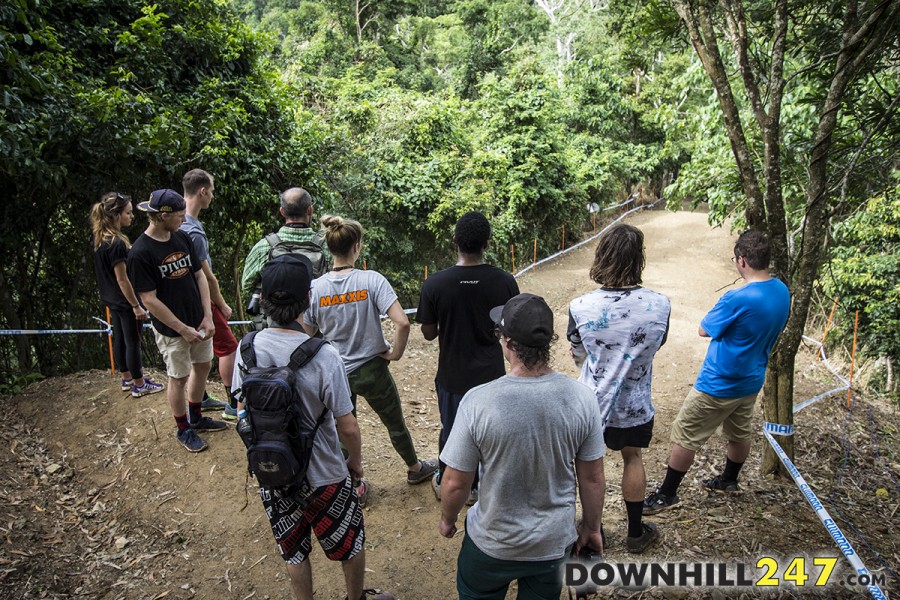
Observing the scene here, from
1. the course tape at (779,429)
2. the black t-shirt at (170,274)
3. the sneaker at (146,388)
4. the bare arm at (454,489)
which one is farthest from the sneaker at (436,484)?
the sneaker at (146,388)

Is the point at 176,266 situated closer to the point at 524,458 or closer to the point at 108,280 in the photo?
the point at 108,280

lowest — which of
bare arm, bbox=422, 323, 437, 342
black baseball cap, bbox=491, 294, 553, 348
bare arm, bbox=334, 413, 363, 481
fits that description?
bare arm, bbox=334, 413, 363, 481

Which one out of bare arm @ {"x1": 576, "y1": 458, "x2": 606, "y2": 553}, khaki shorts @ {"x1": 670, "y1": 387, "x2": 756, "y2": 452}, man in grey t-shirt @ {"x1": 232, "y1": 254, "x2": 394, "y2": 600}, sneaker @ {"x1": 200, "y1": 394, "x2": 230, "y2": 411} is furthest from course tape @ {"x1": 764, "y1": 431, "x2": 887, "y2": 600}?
sneaker @ {"x1": 200, "y1": 394, "x2": 230, "y2": 411}

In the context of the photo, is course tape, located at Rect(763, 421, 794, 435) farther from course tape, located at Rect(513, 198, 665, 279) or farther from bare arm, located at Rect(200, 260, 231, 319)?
course tape, located at Rect(513, 198, 665, 279)

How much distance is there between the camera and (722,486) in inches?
165

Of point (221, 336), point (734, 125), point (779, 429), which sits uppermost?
point (734, 125)

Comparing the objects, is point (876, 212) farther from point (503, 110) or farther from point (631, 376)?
point (503, 110)

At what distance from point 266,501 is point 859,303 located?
10.5 meters

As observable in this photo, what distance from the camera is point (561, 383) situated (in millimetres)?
2156

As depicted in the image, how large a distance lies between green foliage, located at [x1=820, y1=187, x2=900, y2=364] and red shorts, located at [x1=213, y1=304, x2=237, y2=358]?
29.4 feet

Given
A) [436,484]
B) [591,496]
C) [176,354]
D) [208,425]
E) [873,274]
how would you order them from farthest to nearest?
[873,274] < [208,425] < [176,354] < [436,484] < [591,496]

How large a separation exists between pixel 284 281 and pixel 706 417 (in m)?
2.89

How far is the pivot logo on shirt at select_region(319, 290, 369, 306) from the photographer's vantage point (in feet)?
11.8

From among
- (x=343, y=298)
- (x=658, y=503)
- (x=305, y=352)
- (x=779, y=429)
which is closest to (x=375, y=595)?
(x=305, y=352)
